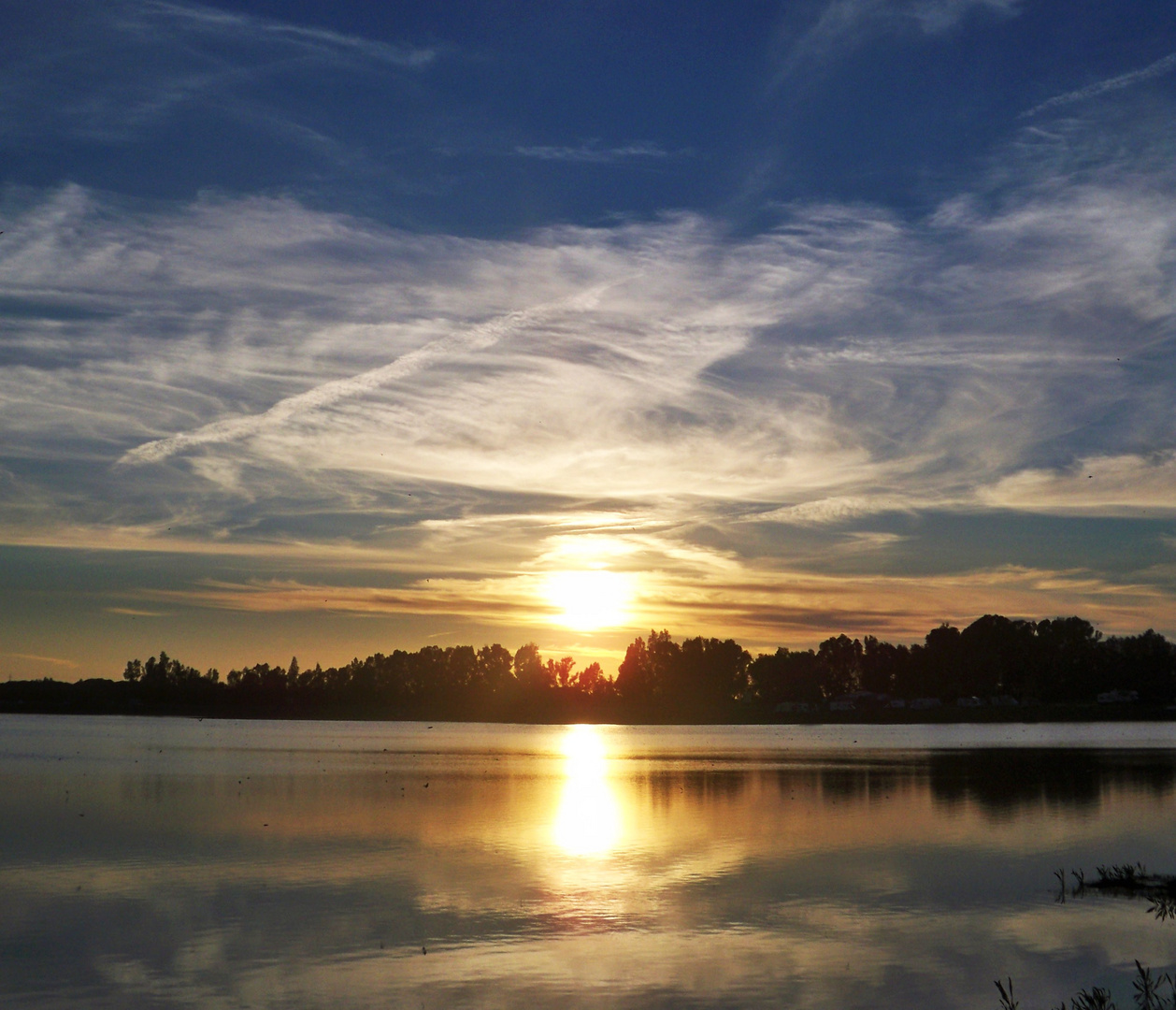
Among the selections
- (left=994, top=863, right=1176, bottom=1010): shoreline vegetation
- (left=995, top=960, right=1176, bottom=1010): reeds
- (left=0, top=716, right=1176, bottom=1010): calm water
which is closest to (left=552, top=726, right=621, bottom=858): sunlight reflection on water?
(left=0, top=716, right=1176, bottom=1010): calm water

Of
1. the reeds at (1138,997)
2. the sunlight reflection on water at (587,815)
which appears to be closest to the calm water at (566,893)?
the sunlight reflection on water at (587,815)

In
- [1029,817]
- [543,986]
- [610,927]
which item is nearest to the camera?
[543,986]

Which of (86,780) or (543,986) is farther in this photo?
(86,780)

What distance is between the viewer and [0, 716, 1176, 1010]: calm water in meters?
23.5

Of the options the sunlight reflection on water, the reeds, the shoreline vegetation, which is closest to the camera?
the reeds

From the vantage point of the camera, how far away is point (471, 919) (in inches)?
1168

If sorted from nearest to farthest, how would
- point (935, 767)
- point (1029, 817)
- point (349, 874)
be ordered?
1. point (349, 874)
2. point (1029, 817)
3. point (935, 767)

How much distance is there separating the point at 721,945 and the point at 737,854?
51.4ft

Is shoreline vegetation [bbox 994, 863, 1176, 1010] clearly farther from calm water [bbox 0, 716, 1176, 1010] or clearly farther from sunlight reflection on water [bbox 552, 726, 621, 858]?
sunlight reflection on water [bbox 552, 726, 621, 858]

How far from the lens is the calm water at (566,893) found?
23531 mm

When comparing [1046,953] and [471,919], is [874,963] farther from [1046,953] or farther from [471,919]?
[471,919]

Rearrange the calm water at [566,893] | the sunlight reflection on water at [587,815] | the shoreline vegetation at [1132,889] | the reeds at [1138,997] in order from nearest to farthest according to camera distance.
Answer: the reeds at [1138,997] → the shoreline vegetation at [1132,889] → the calm water at [566,893] → the sunlight reflection on water at [587,815]

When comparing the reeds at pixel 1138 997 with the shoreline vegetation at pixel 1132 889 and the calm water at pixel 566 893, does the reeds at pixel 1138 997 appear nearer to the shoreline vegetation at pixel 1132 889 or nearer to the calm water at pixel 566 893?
the shoreline vegetation at pixel 1132 889

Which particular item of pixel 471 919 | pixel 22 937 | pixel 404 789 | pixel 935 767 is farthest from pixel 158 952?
pixel 935 767
